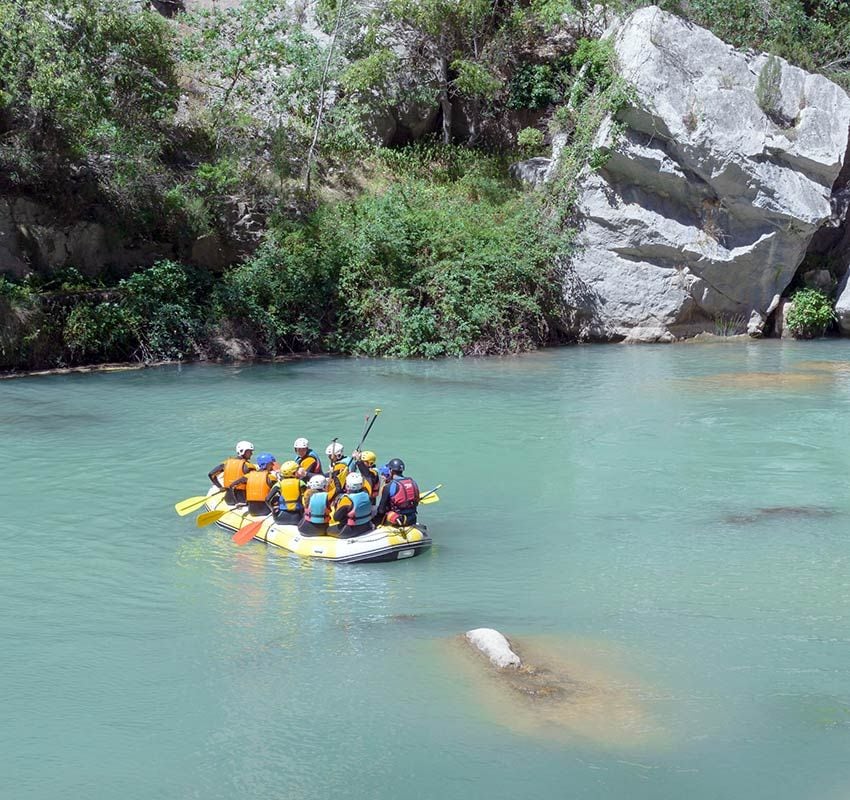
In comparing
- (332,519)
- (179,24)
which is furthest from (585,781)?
(179,24)

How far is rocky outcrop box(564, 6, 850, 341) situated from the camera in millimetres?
24516

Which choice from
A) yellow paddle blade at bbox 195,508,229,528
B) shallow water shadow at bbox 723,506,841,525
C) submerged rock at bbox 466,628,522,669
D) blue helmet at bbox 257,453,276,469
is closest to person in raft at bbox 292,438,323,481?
blue helmet at bbox 257,453,276,469

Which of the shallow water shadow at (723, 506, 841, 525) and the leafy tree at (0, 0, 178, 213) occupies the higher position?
the leafy tree at (0, 0, 178, 213)

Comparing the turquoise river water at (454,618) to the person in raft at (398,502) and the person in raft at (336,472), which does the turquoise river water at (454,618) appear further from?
the person in raft at (336,472)

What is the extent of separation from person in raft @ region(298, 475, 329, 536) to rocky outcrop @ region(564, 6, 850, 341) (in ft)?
52.2

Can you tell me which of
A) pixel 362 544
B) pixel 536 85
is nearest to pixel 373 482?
pixel 362 544

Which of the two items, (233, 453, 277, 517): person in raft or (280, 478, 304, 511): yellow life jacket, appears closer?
(280, 478, 304, 511): yellow life jacket

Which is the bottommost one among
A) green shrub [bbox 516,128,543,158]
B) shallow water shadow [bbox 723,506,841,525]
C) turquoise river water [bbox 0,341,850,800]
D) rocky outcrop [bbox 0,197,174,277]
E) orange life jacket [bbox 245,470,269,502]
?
turquoise river water [bbox 0,341,850,800]

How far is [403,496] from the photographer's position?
35.5ft

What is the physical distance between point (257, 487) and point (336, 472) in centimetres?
86

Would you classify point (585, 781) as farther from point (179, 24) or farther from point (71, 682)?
point (179, 24)

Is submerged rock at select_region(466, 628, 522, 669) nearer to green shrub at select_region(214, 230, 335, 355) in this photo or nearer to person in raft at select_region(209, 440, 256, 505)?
person in raft at select_region(209, 440, 256, 505)

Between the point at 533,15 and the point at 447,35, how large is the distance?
8.06ft

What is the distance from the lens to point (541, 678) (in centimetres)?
770
